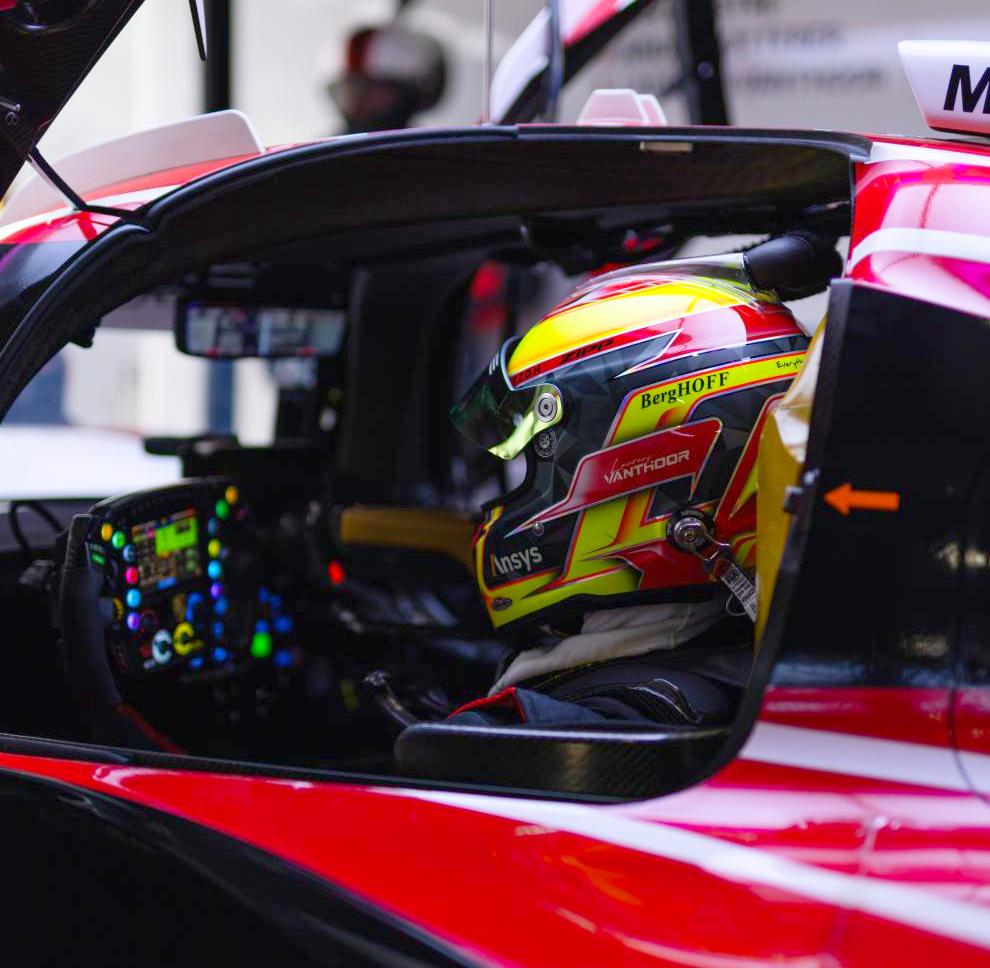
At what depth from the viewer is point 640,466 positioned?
5.22 feet

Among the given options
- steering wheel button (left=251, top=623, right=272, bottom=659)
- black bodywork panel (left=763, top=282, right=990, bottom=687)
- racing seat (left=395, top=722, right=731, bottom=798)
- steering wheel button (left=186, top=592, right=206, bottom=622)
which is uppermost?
black bodywork panel (left=763, top=282, right=990, bottom=687)

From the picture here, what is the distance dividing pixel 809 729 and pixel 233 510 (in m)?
1.61

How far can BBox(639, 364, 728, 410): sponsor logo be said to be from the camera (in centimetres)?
158

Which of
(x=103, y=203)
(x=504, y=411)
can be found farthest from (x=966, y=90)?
(x=103, y=203)

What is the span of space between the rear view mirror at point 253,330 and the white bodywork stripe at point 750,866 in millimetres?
1786

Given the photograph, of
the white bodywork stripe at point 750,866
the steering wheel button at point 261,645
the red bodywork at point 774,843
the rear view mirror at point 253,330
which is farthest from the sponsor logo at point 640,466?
the rear view mirror at point 253,330

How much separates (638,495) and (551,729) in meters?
0.37

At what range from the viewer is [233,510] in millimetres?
2539

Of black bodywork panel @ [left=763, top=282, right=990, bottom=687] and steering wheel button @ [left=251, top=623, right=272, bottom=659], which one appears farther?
steering wheel button @ [left=251, top=623, right=272, bottom=659]

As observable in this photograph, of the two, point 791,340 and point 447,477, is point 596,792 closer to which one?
point 791,340

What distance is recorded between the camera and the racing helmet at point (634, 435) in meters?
1.58

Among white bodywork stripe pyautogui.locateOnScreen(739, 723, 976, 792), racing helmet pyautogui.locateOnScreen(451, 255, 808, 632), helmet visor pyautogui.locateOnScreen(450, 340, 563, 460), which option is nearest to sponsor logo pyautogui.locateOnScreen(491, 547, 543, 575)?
racing helmet pyautogui.locateOnScreen(451, 255, 808, 632)

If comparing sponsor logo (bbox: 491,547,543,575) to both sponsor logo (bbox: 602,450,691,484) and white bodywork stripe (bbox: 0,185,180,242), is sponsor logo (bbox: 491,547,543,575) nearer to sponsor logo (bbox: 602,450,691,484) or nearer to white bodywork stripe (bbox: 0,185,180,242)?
sponsor logo (bbox: 602,450,691,484)

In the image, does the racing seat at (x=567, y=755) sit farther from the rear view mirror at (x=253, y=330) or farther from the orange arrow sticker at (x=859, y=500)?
the rear view mirror at (x=253, y=330)
